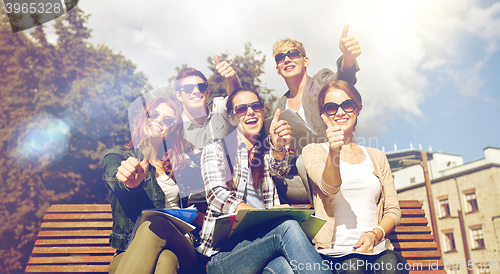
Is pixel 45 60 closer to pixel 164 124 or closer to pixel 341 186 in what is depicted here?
Answer: pixel 164 124

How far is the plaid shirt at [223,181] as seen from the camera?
268 centimetres

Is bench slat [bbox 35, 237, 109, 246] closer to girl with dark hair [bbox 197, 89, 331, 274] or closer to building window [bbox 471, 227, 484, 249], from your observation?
girl with dark hair [bbox 197, 89, 331, 274]

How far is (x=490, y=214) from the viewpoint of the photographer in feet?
75.8

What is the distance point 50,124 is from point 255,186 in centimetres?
1142

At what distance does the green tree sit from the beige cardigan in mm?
11350

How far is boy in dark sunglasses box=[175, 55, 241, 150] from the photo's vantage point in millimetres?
3949

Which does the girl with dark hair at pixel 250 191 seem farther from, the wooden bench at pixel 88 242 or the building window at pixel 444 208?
the building window at pixel 444 208

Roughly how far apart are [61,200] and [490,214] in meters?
25.7

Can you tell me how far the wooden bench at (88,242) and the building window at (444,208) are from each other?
26.2 metres

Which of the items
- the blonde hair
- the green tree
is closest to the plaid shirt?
the blonde hair

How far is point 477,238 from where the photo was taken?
2394cm

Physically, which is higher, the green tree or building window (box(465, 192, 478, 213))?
the green tree

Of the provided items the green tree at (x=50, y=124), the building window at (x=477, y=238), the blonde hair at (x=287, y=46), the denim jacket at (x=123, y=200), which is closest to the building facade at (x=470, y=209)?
the building window at (x=477, y=238)

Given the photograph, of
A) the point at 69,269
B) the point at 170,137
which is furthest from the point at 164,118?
the point at 69,269
